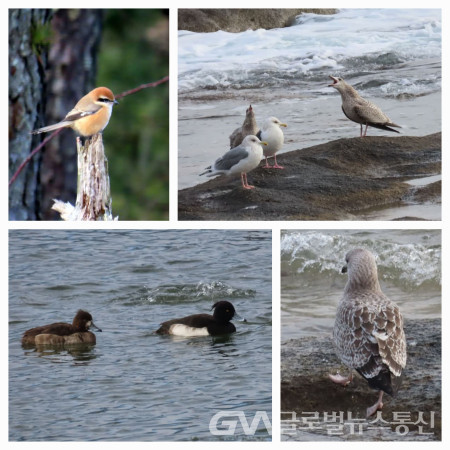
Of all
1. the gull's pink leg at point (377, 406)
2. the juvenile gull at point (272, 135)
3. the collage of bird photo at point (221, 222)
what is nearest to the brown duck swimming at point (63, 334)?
the collage of bird photo at point (221, 222)

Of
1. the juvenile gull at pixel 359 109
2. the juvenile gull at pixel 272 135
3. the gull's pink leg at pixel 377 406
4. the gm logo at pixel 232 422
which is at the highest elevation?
the juvenile gull at pixel 359 109

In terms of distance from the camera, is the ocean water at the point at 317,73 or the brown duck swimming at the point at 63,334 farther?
the ocean water at the point at 317,73

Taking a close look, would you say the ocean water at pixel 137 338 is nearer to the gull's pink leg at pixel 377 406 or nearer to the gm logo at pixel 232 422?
the gm logo at pixel 232 422

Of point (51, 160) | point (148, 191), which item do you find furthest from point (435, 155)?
point (51, 160)

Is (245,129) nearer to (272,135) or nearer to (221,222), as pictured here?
(272,135)

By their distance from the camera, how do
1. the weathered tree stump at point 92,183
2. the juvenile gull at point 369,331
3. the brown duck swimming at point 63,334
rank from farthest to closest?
the brown duck swimming at point 63,334
the weathered tree stump at point 92,183
the juvenile gull at point 369,331

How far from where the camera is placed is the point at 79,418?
24.6 ft

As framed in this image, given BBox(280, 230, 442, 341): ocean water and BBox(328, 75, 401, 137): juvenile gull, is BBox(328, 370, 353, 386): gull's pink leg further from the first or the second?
BBox(328, 75, 401, 137): juvenile gull

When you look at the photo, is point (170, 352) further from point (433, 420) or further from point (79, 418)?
point (433, 420)

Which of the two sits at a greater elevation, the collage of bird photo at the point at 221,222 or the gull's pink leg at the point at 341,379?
the collage of bird photo at the point at 221,222

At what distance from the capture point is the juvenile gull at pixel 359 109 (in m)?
7.77

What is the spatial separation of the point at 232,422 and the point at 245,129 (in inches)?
76.9

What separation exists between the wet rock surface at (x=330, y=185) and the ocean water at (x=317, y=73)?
9 cm

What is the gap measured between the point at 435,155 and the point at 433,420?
177 cm
